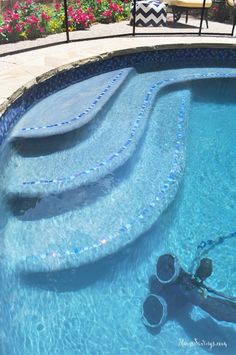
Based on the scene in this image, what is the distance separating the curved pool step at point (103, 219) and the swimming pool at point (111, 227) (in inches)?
0.4

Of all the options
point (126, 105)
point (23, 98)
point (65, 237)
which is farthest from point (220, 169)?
point (23, 98)

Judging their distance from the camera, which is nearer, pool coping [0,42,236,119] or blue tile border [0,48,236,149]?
pool coping [0,42,236,119]

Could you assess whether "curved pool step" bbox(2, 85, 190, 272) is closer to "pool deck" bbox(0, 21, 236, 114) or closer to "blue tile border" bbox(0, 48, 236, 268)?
"blue tile border" bbox(0, 48, 236, 268)

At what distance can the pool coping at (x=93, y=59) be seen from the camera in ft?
14.2

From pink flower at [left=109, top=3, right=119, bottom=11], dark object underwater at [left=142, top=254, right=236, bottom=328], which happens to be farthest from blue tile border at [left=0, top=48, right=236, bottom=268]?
pink flower at [left=109, top=3, right=119, bottom=11]

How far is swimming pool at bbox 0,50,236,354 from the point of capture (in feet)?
8.75

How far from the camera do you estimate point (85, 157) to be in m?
4.22

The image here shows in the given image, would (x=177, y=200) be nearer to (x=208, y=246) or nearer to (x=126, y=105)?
(x=208, y=246)

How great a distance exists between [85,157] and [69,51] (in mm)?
2832

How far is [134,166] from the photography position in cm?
430

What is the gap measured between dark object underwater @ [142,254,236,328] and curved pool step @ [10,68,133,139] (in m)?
2.17

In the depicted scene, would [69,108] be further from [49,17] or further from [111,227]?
[49,17]

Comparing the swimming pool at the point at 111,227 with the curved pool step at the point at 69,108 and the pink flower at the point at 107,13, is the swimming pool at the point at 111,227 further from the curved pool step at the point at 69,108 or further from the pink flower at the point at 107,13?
the pink flower at the point at 107,13

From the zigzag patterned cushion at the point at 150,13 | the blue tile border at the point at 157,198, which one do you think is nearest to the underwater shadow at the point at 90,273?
the blue tile border at the point at 157,198
